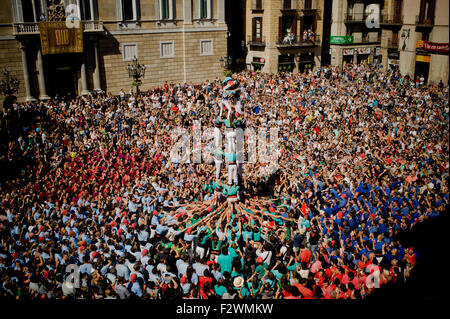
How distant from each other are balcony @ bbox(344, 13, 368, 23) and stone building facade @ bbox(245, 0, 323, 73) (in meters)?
3.32

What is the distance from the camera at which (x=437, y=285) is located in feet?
17.3

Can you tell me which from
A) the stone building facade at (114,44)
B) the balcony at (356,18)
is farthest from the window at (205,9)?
the balcony at (356,18)

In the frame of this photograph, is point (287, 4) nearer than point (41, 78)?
No

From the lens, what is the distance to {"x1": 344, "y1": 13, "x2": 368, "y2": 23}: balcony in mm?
43428

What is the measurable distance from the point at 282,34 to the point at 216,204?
32.1 m

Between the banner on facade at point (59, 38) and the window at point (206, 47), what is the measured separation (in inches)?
416

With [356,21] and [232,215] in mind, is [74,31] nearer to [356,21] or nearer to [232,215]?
[232,215]

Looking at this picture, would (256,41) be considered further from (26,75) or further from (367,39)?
(26,75)

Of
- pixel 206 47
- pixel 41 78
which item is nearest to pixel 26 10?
pixel 41 78

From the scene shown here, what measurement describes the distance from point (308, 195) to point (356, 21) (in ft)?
121

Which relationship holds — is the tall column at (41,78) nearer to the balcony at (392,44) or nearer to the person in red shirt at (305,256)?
the balcony at (392,44)

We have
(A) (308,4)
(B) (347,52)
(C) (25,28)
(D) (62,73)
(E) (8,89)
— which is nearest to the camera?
(E) (8,89)

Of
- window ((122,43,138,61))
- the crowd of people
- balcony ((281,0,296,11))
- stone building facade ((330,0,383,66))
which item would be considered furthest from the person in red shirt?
stone building facade ((330,0,383,66))

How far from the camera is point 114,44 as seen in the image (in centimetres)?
3155
